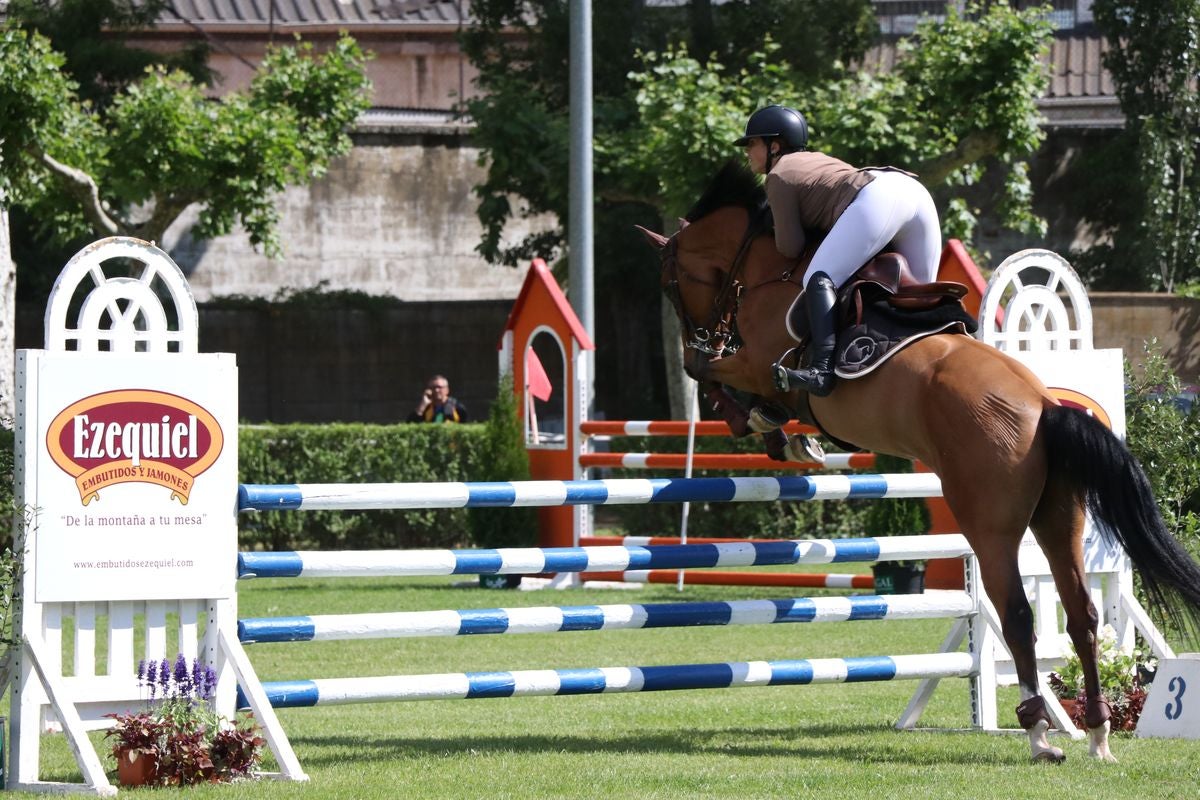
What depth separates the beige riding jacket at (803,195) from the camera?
5.78m

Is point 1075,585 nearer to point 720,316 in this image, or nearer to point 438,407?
point 720,316

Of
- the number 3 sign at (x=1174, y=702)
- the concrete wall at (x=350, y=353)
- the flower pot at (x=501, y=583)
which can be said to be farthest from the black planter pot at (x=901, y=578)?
the concrete wall at (x=350, y=353)

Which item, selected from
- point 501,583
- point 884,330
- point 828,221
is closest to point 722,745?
point 884,330

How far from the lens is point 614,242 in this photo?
74.3 feet

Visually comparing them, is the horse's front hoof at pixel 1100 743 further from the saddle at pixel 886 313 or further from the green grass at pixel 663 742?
the saddle at pixel 886 313

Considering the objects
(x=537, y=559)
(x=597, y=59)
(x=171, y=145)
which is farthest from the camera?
(x=597, y=59)

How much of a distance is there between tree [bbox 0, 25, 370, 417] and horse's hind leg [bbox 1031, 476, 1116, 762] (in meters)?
12.3

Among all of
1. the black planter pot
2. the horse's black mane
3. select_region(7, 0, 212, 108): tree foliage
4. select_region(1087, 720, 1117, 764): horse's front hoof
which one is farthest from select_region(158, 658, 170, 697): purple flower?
select_region(7, 0, 212, 108): tree foliage

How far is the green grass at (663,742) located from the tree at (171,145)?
8106 mm

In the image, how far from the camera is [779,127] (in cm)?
609

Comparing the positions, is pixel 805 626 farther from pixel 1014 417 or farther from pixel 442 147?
pixel 442 147

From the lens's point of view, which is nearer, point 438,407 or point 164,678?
point 164,678

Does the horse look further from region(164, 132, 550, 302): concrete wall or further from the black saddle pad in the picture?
region(164, 132, 550, 302): concrete wall

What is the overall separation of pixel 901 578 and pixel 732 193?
558 cm
